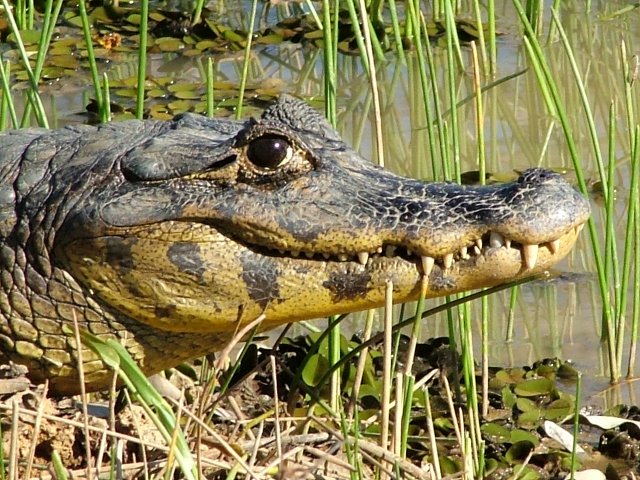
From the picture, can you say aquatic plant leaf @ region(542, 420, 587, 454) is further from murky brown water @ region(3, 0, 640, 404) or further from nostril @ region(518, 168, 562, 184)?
nostril @ region(518, 168, 562, 184)

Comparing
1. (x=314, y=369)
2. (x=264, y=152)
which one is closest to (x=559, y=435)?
(x=314, y=369)

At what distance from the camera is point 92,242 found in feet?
12.1

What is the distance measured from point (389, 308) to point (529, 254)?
538 millimetres

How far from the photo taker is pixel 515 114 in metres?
7.41

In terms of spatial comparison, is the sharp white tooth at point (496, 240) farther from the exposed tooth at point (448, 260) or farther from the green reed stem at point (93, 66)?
the green reed stem at point (93, 66)

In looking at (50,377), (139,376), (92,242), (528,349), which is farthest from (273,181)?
(528,349)

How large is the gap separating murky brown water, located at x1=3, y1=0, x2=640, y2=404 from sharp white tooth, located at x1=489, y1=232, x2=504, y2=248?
149 centimetres

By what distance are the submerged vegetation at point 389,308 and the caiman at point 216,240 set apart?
196 mm

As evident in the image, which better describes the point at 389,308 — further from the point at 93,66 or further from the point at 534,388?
the point at 93,66

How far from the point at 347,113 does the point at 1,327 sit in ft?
12.8

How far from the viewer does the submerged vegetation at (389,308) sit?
341 centimetres

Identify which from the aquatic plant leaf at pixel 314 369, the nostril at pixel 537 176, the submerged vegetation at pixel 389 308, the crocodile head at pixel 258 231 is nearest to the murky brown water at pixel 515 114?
the submerged vegetation at pixel 389 308

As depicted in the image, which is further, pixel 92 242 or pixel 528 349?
pixel 528 349

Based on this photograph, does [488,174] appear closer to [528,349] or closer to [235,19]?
[528,349]
